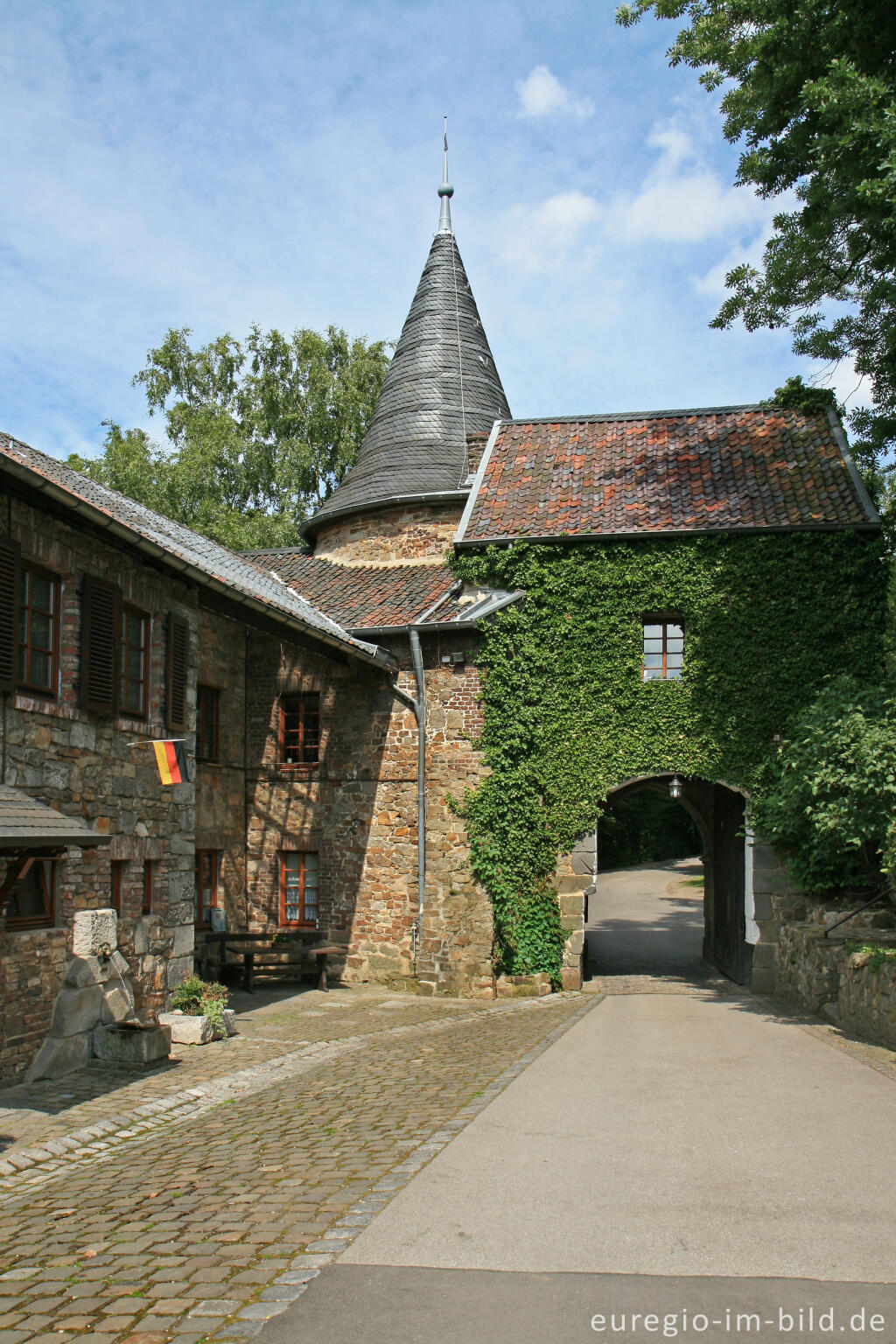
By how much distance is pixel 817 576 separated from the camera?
14430 millimetres

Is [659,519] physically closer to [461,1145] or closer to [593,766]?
[593,766]

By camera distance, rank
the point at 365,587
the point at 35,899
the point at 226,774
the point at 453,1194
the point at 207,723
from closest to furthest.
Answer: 1. the point at 453,1194
2. the point at 35,899
3. the point at 207,723
4. the point at 226,774
5. the point at 365,587

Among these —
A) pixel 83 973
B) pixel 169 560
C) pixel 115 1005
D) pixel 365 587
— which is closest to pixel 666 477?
pixel 365 587

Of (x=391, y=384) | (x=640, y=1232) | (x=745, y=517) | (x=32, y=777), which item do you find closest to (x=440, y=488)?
(x=391, y=384)

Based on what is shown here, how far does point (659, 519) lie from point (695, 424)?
3.53 meters

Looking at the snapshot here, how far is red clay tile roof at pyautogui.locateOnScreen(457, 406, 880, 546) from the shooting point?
15000 mm

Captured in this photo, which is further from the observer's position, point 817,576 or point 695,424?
point 695,424

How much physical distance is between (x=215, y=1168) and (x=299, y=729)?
10409 millimetres

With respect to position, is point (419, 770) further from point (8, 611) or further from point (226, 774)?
point (8, 611)

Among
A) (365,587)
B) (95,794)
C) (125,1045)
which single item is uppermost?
(365,587)

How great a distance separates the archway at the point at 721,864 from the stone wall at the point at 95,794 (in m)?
6.16

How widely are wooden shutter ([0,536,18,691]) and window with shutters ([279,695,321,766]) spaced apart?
799 cm

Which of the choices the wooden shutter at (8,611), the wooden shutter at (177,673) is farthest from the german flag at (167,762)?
the wooden shutter at (8,611)

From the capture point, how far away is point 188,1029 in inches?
400
